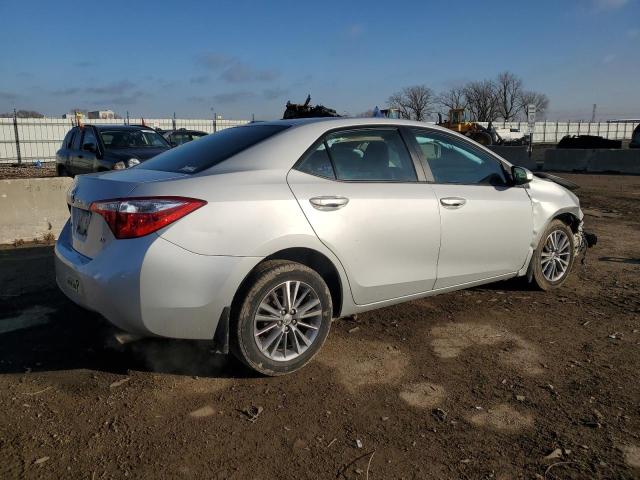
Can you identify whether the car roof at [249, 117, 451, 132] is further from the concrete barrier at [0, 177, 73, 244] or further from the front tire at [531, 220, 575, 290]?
the concrete barrier at [0, 177, 73, 244]

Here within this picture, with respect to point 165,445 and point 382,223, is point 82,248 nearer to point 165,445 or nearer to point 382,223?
point 165,445

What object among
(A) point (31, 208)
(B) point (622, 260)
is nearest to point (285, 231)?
(B) point (622, 260)

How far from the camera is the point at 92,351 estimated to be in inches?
152

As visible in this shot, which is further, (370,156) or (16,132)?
(16,132)

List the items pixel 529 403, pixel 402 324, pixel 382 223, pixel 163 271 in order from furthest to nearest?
1. pixel 402 324
2. pixel 382 223
3. pixel 529 403
4. pixel 163 271

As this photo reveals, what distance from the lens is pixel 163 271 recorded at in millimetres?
3010

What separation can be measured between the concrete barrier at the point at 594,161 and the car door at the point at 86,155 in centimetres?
1607

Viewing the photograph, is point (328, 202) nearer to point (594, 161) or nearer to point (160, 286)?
point (160, 286)

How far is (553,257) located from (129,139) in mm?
8502

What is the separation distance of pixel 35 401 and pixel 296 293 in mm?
1651

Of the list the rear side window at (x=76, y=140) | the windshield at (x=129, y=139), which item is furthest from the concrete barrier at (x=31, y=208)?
the rear side window at (x=76, y=140)

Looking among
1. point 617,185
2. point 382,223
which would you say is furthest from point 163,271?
point 617,185

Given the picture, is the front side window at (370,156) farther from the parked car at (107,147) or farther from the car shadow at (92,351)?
the parked car at (107,147)

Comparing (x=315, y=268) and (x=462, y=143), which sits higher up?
(x=462, y=143)
